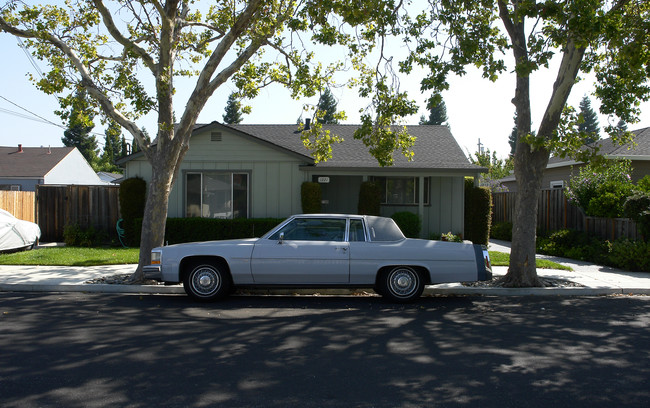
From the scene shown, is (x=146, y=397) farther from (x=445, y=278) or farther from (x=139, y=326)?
(x=445, y=278)

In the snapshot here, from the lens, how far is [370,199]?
645 inches

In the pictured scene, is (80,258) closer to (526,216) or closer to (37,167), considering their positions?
(526,216)

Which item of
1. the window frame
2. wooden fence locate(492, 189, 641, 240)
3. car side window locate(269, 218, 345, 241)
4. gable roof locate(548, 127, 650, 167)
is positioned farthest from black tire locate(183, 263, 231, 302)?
gable roof locate(548, 127, 650, 167)

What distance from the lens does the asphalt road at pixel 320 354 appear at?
15.2 feet

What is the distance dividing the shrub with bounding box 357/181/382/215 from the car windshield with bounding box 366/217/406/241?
22.1ft

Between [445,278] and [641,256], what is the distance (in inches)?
257

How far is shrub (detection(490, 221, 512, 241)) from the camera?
2055cm

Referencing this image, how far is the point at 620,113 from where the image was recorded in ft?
35.3

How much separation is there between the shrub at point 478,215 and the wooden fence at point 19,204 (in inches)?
557

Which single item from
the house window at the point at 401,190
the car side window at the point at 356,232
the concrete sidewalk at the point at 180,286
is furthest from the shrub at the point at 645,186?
the car side window at the point at 356,232

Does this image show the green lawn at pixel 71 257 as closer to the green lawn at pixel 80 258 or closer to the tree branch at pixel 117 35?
the green lawn at pixel 80 258

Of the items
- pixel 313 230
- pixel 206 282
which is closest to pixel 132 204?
pixel 206 282

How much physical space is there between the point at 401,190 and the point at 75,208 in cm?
1062

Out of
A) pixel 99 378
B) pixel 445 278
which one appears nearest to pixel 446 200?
pixel 445 278
